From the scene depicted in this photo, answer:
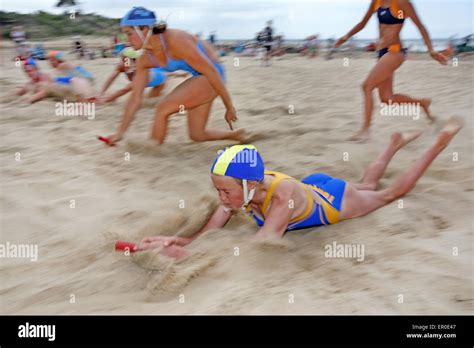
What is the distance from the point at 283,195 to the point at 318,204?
0.35m

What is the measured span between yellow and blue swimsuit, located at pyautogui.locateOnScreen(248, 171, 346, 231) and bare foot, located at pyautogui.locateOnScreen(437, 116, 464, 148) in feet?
2.56

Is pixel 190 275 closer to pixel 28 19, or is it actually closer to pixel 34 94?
pixel 34 94

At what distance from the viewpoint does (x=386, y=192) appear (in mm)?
3436

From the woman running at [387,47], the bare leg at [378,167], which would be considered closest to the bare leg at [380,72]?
the woman running at [387,47]

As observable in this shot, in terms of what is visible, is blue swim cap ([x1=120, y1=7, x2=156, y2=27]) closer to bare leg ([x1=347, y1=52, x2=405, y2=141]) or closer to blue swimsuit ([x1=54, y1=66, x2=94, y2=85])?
bare leg ([x1=347, y1=52, x2=405, y2=141])

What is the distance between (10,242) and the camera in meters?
3.16

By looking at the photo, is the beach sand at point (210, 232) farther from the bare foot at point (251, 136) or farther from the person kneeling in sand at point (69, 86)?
the person kneeling in sand at point (69, 86)

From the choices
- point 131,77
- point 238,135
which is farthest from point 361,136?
point 131,77

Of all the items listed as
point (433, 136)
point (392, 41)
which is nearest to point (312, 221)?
point (433, 136)

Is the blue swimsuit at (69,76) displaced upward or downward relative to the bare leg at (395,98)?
downward

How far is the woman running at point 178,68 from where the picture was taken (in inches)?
171

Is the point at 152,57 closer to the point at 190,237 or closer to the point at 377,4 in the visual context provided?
the point at 190,237

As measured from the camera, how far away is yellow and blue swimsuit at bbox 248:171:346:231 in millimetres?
3048

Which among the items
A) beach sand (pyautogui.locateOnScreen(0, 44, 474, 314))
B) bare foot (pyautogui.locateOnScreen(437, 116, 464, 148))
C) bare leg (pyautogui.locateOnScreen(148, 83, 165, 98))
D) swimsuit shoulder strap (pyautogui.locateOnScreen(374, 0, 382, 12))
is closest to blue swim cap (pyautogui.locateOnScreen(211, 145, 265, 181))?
beach sand (pyautogui.locateOnScreen(0, 44, 474, 314))
